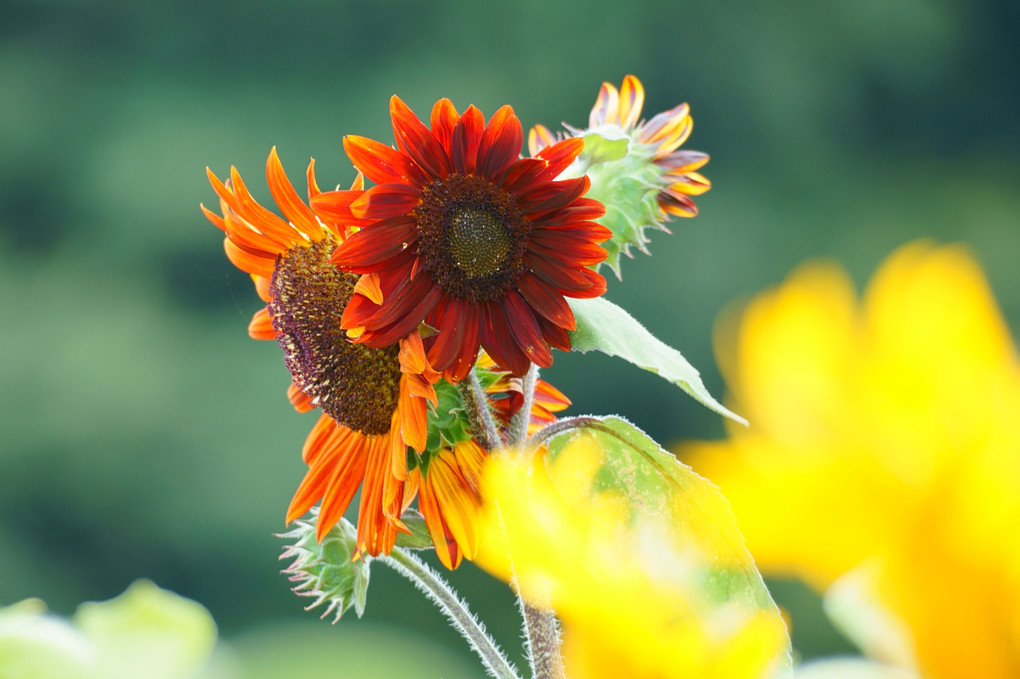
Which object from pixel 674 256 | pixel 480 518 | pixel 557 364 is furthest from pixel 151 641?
pixel 674 256

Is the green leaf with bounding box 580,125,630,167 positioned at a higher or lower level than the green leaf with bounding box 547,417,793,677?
higher

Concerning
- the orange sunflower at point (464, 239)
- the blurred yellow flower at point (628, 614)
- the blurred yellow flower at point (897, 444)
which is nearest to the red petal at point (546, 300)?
the orange sunflower at point (464, 239)

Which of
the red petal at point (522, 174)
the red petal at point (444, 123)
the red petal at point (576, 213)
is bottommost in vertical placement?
the red petal at point (576, 213)

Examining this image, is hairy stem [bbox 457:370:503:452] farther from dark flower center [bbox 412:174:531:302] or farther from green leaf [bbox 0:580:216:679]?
green leaf [bbox 0:580:216:679]

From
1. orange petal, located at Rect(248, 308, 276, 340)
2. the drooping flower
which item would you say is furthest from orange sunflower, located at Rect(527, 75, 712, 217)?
orange petal, located at Rect(248, 308, 276, 340)

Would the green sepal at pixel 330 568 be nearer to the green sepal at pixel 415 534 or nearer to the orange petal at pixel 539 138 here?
the green sepal at pixel 415 534

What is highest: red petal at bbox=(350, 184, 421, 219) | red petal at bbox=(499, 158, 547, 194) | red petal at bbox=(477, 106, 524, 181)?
red petal at bbox=(350, 184, 421, 219)

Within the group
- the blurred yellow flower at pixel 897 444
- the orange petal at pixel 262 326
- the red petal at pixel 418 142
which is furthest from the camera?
the orange petal at pixel 262 326

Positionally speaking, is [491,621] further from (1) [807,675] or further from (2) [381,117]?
(1) [807,675]
